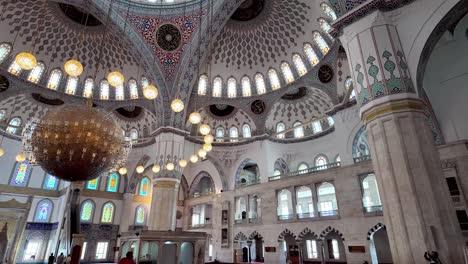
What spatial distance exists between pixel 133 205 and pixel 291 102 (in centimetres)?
1323

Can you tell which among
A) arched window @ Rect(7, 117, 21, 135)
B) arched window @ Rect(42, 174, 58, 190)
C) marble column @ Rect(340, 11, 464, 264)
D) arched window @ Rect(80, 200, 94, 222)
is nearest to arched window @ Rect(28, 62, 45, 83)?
arched window @ Rect(7, 117, 21, 135)

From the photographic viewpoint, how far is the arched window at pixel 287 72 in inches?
585

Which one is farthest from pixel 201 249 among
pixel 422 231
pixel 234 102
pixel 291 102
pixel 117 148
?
pixel 291 102

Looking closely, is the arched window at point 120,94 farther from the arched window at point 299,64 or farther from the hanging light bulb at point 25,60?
the hanging light bulb at point 25,60

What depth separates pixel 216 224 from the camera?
16906 mm

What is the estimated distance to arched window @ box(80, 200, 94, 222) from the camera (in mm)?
16891

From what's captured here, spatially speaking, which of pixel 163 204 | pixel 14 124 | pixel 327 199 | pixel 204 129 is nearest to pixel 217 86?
pixel 163 204

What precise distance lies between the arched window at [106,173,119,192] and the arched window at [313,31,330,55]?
1595cm

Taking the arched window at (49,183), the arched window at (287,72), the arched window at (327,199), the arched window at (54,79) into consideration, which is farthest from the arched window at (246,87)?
the arched window at (49,183)

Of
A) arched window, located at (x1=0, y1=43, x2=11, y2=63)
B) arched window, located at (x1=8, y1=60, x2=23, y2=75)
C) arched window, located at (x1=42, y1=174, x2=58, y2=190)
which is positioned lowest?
arched window, located at (x1=42, y1=174, x2=58, y2=190)

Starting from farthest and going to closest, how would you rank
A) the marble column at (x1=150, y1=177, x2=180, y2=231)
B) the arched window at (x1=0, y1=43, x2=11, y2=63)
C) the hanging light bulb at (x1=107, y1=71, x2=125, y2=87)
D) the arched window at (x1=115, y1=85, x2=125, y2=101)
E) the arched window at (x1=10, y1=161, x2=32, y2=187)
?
the arched window at (x1=10, y1=161, x2=32, y2=187), the arched window at (x1=115, y1=85, x2=125, y2=101), the arched window at (x1=0, y1=43, x2=11, y2=63), the marble column at (x1=150, y1=177, x2=180, y2=231), the hanging light bulb at (x1=107, y1=71, x2=125, y2=87)

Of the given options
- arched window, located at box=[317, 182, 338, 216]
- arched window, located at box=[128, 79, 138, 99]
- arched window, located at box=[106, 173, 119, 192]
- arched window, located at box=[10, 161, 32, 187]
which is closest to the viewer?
arched window, located at box=[128, 79, 138, 99]

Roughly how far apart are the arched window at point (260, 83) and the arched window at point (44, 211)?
49.1ft

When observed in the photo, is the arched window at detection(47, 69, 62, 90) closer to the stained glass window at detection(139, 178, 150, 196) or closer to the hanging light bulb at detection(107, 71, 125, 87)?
the stained glass window at detection(139, 178, 150, 196)
